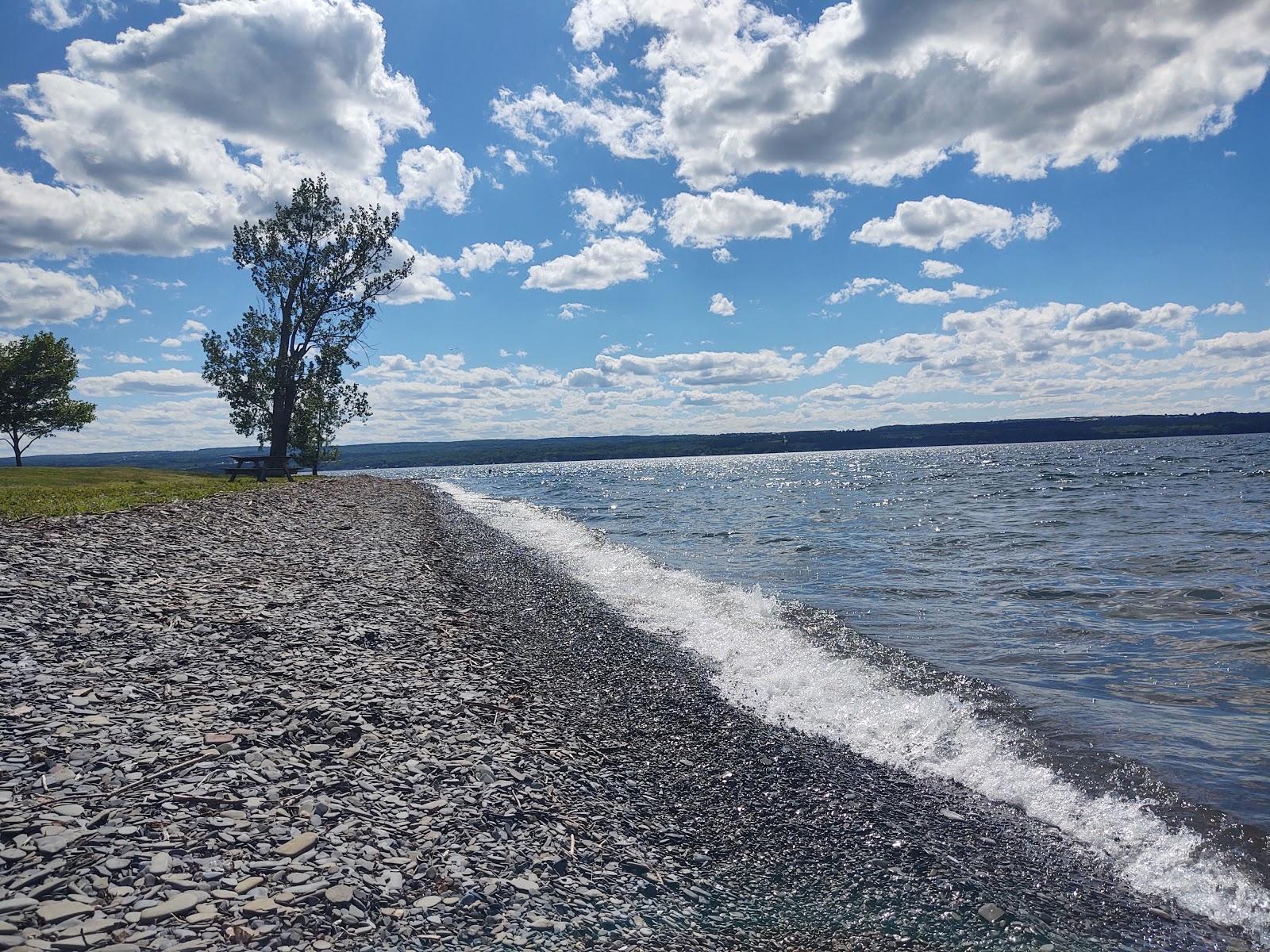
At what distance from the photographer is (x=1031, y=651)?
1394 cm

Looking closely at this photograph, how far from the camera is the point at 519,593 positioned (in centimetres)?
1866

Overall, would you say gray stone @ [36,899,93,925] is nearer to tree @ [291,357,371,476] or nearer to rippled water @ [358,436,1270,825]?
rippled water @ [358,436,1270,825]

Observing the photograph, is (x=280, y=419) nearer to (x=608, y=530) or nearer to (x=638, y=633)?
(x=608, y=530)

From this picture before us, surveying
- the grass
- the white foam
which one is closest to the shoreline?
the white foam

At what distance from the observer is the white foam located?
640 cm

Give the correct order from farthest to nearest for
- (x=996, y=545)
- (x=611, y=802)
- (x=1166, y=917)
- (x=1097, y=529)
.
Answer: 1. (x=1097, y=529)
2. (x=996, y=545)
3. (x=611, y=802)
4. (x=1166, y=917)

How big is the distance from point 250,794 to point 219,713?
191cm

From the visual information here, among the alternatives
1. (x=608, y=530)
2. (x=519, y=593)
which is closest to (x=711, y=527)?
(x=608, y=530)

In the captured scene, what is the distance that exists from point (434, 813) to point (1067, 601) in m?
17.8

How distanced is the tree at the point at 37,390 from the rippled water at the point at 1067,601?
54.4 m

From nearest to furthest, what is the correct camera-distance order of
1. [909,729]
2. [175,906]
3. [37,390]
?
[175,906]
[909,729]
[37,390]

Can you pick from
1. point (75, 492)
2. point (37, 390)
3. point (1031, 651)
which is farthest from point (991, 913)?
point (37, 390)

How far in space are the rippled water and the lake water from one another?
0.20 feet

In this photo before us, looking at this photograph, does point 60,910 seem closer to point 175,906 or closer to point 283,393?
point 175,906
